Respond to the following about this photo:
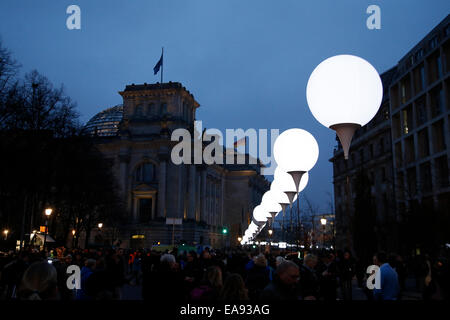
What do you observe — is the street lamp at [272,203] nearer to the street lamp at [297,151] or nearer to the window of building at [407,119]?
the street lamp at [297,151]

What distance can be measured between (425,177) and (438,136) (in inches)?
199

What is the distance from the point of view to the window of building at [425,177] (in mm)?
45531

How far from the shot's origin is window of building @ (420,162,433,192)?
4553 cm

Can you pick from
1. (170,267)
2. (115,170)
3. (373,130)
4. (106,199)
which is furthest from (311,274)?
(115,170)

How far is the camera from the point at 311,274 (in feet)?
25.1

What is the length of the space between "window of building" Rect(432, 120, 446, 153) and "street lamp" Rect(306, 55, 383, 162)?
4265 centimetres

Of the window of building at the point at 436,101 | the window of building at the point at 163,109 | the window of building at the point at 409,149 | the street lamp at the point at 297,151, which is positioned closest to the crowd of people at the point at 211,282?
the street lamp at the point at 297,151

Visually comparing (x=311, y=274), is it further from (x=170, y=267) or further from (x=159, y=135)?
(x=159, y=135)

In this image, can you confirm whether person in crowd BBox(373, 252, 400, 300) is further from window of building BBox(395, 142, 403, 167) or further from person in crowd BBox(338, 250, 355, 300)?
window of building BBox(395, 142, 403, 167)

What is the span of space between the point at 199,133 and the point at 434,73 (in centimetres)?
4852

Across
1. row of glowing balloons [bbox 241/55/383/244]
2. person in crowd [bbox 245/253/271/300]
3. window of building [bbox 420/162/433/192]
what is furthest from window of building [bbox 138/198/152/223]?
row of glowing balloons [bbox 241/55/383/244]

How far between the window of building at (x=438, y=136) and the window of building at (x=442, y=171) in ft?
3.89

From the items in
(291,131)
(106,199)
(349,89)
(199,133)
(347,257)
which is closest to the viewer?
(349,89)

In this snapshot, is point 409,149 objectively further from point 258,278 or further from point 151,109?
point 258,278
